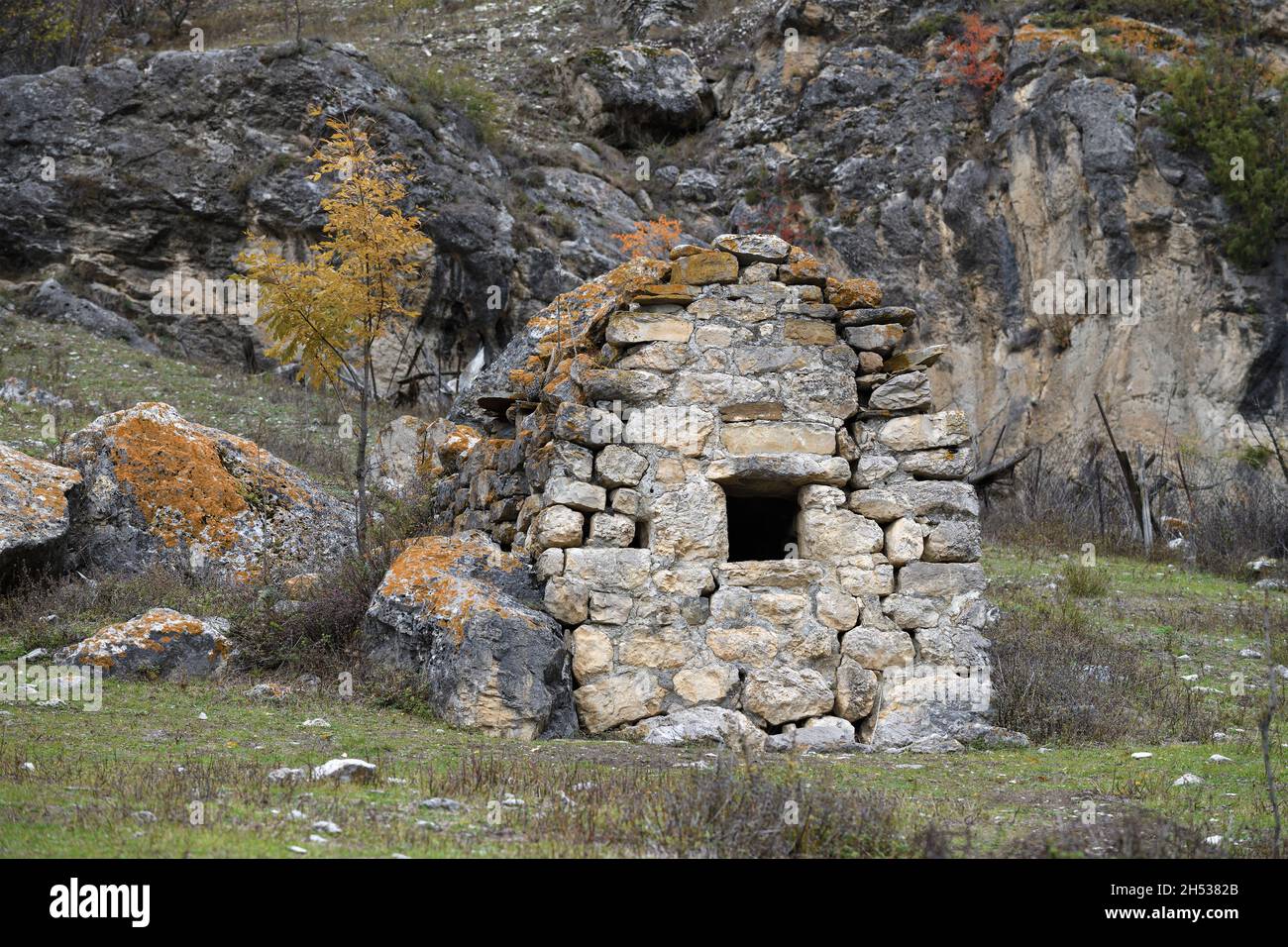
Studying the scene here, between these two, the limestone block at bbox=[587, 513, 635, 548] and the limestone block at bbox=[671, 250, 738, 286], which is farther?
the limestone block at bbox=[671, 250, 738, 286]

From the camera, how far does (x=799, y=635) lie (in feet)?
25.3

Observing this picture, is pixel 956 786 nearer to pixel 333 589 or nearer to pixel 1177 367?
pixel 333 589

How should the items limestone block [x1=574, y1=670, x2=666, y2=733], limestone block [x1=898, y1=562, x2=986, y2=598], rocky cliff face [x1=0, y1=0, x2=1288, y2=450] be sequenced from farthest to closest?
rocky cliff face [x1=0, y1=0, x2=1288, y2=450], limestone block [x1=898, y1=562, x2=986, y2=598], limestone block [x1=574, y1=670, x2=666, y2=733]

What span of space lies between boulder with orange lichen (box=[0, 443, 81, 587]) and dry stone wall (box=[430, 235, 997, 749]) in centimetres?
369

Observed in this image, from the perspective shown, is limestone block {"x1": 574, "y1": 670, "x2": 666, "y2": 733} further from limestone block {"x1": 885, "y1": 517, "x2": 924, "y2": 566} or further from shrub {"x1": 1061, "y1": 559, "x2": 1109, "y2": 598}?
shrub {"x1": 1061, "y1": 559, "x2": 1109, "y2": 598}

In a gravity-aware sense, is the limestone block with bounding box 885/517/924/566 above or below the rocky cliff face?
below

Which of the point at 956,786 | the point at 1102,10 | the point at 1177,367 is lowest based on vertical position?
the point at 956,786

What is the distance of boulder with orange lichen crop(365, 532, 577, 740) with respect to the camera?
706 centimetres

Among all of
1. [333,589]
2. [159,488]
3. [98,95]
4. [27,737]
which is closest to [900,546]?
[333,589]

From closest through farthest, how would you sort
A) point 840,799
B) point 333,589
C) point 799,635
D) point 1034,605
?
point 840,799 < point 799,635 < point 333,589 < point 1034,605

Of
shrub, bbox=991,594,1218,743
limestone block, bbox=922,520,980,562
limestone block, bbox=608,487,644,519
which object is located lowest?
shrub, bbox=991,594,1218,743

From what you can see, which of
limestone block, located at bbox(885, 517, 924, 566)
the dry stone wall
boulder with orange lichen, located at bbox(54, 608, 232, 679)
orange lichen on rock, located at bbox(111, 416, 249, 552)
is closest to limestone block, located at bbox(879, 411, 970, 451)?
the dry stone wall

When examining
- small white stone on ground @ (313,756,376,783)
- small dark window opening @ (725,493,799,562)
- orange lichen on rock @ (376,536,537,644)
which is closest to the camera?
small white stone on ground @ (313,756,376,783)

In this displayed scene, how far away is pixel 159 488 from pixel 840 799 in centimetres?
744
